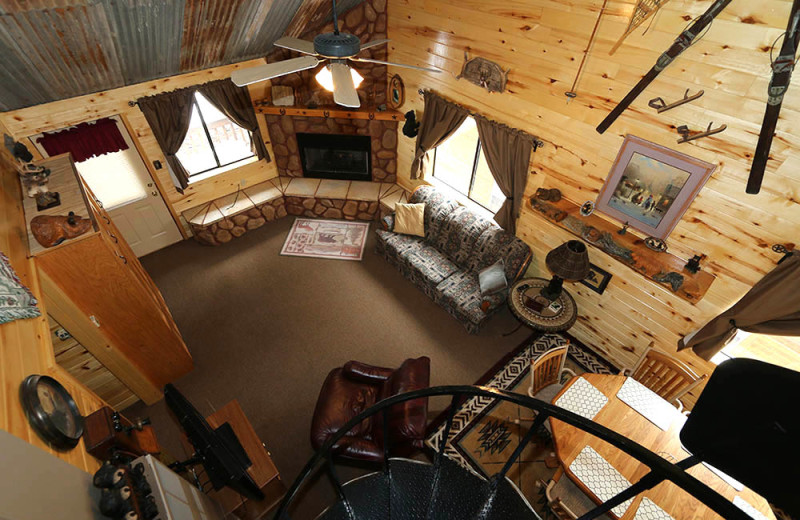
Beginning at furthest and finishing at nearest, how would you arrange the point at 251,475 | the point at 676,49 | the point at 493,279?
the point at 493,279 < the point at 251,475 < the point at 676,49

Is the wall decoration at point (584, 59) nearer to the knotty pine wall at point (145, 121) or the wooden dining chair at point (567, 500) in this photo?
the wooden dining chair at point (567, 500)

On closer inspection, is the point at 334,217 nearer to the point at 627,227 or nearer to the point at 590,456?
the point at 627,227

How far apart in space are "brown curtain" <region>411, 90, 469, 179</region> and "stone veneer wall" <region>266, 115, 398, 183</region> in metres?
0.70

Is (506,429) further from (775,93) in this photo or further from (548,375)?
(775,93)

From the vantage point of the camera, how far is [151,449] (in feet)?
7.82

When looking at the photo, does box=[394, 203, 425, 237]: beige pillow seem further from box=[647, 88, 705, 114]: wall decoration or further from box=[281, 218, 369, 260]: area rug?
box=[647, 88, 705, 114]: wall decoration

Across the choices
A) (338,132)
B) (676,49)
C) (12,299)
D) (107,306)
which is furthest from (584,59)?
(107,306)

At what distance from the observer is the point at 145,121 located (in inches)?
192

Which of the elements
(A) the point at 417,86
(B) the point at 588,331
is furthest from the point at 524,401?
(A) the point at 417,86

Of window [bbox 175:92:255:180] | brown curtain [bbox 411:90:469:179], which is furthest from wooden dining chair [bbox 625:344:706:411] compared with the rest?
window [bbox 175:92:255:180]

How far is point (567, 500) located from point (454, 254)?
10.2 feet

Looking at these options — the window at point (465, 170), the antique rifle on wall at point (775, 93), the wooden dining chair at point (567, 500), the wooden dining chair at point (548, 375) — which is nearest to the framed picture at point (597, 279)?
the wooden dining chair at point (548, 375)

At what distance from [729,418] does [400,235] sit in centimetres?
461

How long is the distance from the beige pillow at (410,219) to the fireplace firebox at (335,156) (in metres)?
1.34
